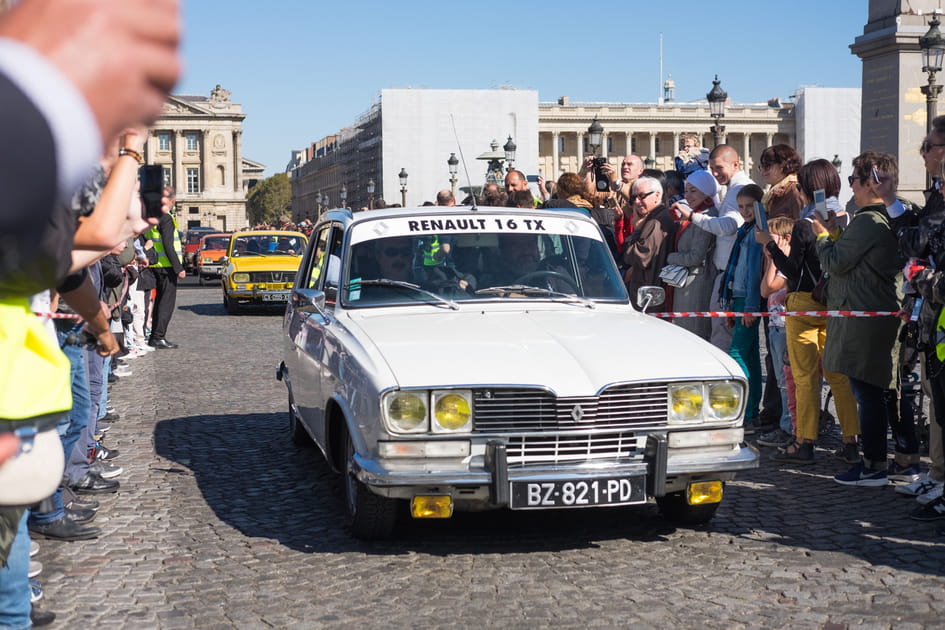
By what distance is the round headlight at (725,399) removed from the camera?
17.1 ft

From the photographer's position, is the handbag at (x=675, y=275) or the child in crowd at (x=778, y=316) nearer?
the child in crowd at (x=778, y=316)

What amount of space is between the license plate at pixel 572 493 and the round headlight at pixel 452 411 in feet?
1.11

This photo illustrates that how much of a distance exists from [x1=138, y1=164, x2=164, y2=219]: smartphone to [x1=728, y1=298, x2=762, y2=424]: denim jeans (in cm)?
564

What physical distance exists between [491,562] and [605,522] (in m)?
0.91

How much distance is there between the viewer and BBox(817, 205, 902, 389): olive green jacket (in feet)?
21.3

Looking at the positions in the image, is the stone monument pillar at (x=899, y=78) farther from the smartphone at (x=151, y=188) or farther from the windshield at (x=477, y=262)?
the smartphone at (x=151, y=188)

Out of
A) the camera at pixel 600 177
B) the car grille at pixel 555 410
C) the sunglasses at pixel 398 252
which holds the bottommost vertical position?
the car grille at pixel 555 410

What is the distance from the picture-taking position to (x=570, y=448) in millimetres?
4988

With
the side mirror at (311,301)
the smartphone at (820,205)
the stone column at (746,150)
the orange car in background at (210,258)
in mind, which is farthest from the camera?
the stone column at (746,150)

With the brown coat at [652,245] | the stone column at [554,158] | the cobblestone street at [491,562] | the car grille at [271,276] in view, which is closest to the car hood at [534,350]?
the cobblestone street at [491,562]

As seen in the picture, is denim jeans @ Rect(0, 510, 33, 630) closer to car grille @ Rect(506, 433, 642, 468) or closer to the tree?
car grille @ Rect(506, 433, 642, 468)

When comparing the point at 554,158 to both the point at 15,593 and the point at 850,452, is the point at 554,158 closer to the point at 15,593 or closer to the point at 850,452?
the point at 850,452

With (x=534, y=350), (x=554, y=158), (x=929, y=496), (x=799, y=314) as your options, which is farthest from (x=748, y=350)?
(x=554, y=158)

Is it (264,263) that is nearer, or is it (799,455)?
(799,455)
